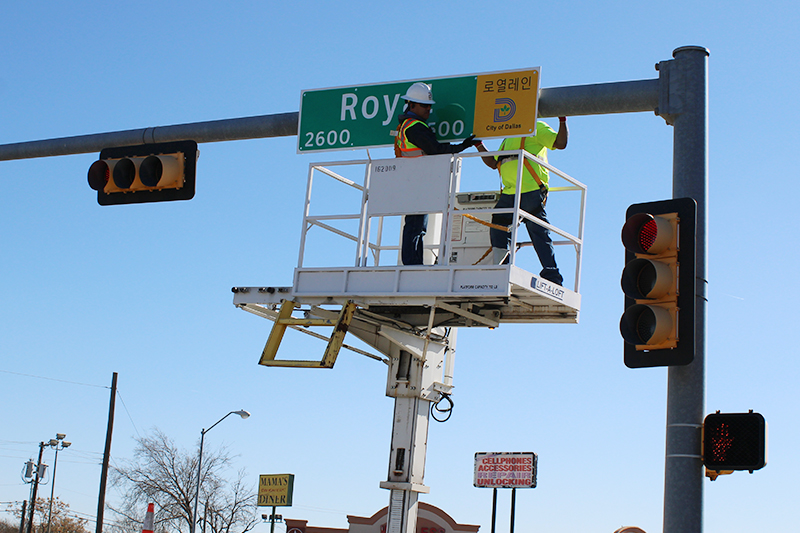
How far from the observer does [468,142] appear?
11805 millimetres

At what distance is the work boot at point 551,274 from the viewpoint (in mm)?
11930

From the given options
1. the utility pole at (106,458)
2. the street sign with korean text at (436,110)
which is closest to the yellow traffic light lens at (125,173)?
the street sign with korean text at (436,110)

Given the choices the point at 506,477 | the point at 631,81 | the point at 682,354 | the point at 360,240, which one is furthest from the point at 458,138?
the point at 506,477

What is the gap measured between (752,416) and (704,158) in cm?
230

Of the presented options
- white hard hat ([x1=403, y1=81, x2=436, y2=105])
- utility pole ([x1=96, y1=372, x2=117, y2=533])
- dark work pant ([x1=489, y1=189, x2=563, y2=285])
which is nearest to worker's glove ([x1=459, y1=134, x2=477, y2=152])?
white hard hat ([x1=403, y1=81, x2=436, y2=105])

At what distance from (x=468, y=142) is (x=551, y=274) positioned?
182 cm

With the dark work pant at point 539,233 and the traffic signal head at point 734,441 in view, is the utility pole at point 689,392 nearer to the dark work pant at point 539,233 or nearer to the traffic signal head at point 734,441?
the traffic signal head at point 734,441

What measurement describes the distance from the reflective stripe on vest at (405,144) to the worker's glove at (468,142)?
0.47 meters

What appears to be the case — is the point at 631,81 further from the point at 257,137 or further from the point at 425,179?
the point at 257,137

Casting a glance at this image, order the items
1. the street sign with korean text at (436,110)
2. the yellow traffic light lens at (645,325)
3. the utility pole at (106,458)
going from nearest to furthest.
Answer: the yellow traffic light lens at (645,325), the street sign with korean text at (436,110), the utility pole at (106,458)

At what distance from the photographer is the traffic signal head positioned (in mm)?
7066

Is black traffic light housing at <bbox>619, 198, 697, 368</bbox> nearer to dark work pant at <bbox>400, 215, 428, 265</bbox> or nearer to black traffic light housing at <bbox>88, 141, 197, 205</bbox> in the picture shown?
dark work pant at <bbox>400, 215, 428, 265</bbox>

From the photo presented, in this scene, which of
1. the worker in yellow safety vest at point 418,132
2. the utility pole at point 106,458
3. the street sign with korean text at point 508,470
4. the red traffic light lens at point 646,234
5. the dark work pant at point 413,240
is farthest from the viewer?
the utility pole at point 106,458

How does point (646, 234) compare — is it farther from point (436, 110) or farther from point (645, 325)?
point (436, 110)
